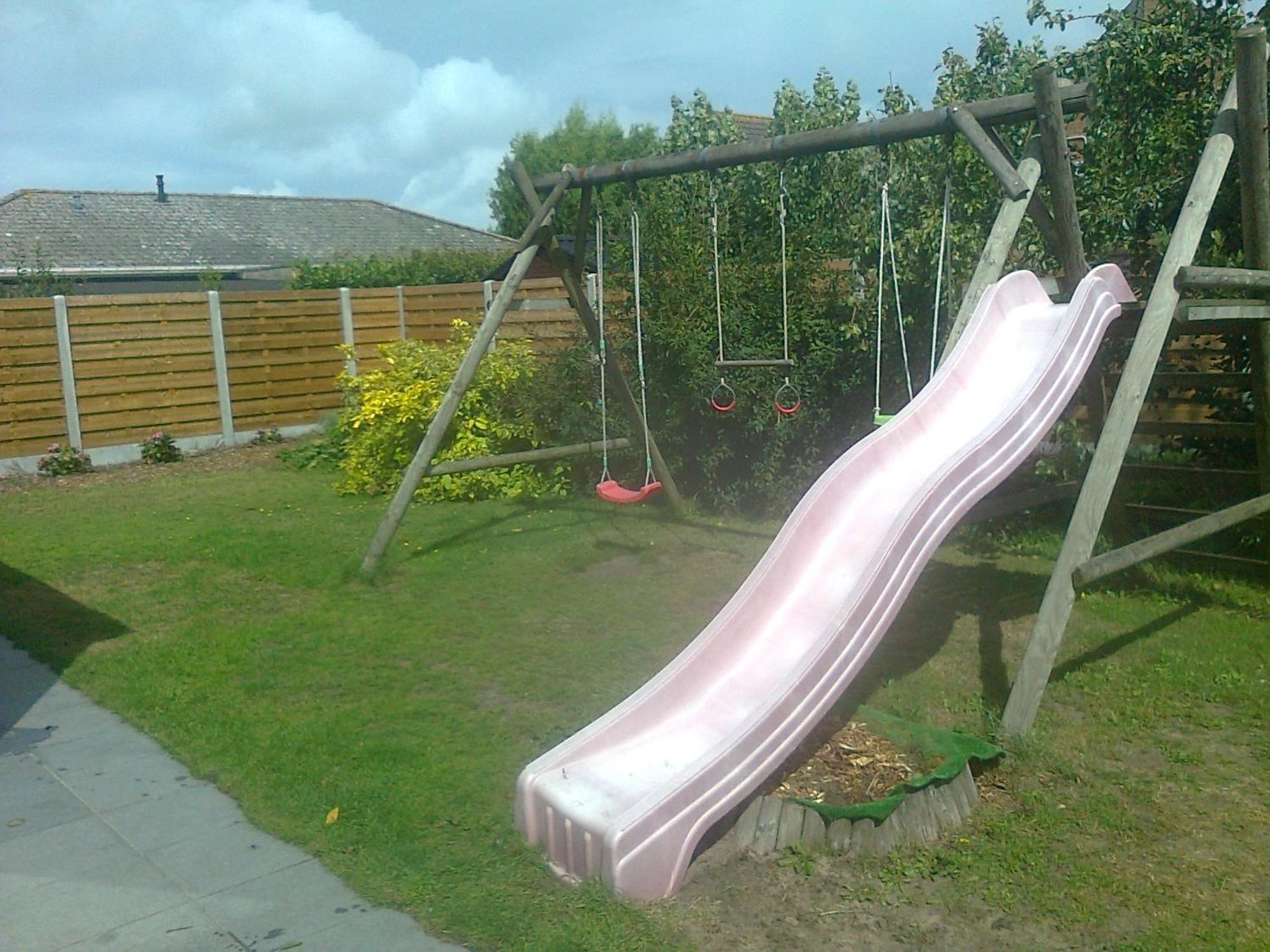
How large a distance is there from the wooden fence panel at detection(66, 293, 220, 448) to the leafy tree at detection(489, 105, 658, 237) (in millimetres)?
38599

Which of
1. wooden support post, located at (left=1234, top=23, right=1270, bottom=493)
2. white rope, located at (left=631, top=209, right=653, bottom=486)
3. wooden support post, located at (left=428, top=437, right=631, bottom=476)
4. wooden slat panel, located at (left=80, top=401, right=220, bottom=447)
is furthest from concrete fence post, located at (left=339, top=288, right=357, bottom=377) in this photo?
wooden support post, located at (left=1234, top=23, right=1270, bottom=493)

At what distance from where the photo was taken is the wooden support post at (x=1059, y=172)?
5488 mm

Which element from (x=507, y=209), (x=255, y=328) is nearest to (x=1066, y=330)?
(x=255, y=328)

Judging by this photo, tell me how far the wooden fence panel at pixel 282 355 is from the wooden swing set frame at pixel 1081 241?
348 inches

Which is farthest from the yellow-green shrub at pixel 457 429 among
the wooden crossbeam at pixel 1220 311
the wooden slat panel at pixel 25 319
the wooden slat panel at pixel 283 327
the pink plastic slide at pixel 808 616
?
the wooden crossbeam at pixel 1220 311

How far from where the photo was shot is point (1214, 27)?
7.41 meters

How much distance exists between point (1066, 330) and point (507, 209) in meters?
51.2

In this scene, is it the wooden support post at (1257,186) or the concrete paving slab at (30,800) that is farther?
the wooden support post at (1257,186)

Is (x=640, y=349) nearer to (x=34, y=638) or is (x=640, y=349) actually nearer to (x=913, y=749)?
(x=913, y=749)

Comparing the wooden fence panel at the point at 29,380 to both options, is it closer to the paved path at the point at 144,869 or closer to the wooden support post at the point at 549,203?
the wooden support post at the point at 549,203

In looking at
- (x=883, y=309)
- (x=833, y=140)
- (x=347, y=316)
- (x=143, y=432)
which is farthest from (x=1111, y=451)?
(x=347, y=316)

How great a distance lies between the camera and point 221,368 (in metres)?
14.6

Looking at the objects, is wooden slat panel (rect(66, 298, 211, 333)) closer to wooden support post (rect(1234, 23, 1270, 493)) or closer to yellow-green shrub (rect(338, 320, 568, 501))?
yellow-green shrub (rect(338, 320, 568, 501))

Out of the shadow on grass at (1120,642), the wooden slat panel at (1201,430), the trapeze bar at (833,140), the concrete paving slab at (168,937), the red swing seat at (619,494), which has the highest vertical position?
the trapeze bar at (833,140)
